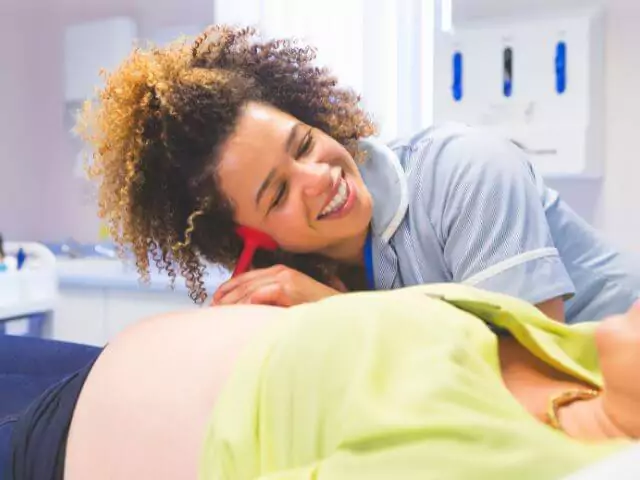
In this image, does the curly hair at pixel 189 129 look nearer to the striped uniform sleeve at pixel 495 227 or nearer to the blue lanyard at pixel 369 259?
the blue lanyard at pixel 369 259

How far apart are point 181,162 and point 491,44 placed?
3.22 feet

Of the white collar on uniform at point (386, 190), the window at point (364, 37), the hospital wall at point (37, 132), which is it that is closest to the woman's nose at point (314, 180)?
the white collar on uniform at point (386, 190)

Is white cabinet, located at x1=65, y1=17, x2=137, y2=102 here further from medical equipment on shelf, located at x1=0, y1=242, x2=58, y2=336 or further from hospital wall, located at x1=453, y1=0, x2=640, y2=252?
hospital wall, located at x1=453, y1=0, x2=640, y2=252

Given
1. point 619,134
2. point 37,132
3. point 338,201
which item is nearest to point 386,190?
point 338,201

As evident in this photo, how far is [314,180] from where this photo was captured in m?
1.17

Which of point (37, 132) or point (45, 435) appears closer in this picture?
point (45, 435)

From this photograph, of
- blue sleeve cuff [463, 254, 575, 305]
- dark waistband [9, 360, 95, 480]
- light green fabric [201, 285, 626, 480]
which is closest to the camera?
light green fabric [201, 285, 626, 480]

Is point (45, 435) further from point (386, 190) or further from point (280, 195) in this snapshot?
point (386, 190)

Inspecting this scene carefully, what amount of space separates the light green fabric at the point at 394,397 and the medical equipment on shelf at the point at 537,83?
1224mm

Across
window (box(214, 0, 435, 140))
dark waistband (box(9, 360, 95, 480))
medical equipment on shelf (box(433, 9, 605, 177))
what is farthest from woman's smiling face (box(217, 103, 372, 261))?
medical equipment on shelf (box(433, 9, 605, 177))

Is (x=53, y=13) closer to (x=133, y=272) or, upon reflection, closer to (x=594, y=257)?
(x=133, y=272)

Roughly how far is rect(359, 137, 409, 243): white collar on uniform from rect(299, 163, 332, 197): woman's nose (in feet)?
0.33

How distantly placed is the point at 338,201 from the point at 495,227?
0.72 feet

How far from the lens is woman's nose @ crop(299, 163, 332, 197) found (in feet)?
3.84
